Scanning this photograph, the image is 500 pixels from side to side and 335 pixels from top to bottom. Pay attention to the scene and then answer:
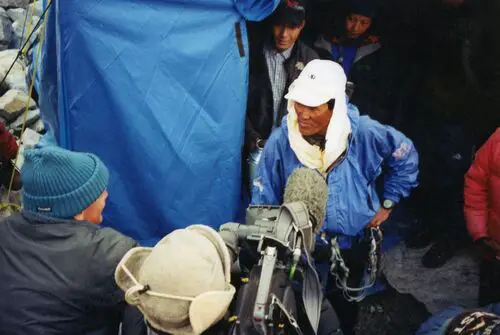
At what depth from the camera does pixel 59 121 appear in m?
3.13

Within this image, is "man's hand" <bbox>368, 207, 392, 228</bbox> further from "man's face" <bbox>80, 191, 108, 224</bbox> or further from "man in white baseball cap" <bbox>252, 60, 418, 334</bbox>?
"man's face" <bbox>80, 191, 108, 224</bbox>

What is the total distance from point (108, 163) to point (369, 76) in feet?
7.11

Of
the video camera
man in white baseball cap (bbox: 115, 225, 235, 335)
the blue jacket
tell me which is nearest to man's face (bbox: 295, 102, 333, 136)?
the blue jacket

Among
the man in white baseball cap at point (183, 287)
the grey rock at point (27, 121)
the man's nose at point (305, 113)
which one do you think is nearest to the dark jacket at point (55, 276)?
the man in white baseball cap at point (183, 287)

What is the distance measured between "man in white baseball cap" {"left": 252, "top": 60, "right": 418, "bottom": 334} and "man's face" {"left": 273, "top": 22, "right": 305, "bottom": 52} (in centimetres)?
83

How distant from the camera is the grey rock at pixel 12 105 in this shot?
5453 mm

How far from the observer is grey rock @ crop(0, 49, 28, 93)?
19.4 feet

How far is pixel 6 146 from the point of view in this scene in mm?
3750

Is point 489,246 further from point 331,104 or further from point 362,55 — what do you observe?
point 362,55

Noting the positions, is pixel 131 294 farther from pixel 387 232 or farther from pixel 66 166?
pixel 387 232

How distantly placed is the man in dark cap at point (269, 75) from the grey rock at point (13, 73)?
3533 mm

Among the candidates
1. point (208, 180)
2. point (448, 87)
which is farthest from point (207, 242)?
point (448, 87)

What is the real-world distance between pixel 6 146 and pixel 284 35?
2349 millimetres

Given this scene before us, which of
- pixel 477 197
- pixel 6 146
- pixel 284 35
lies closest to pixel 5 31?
pixel 6 146
